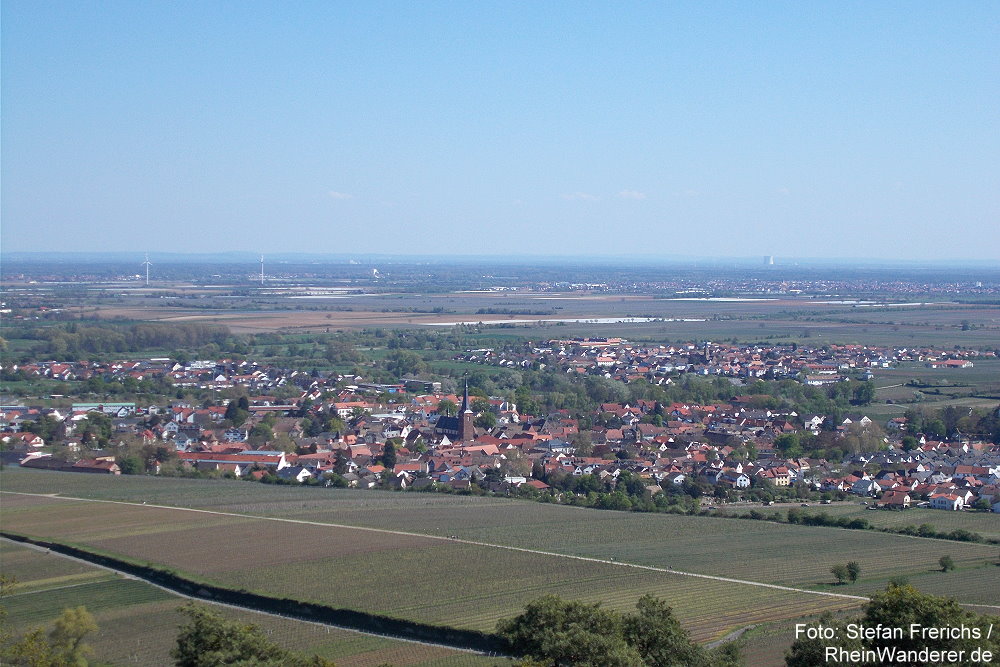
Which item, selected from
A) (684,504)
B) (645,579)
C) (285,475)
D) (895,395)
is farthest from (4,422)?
(895,395)

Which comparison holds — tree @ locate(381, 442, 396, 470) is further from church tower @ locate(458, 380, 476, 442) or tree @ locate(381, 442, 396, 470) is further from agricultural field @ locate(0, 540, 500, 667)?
agricultural field @ locate(0, 540, 500, 667)

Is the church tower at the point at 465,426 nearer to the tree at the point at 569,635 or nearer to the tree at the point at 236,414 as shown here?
the tree at the point at 236,414

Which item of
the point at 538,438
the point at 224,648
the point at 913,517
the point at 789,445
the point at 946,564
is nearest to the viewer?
the point at 224,648

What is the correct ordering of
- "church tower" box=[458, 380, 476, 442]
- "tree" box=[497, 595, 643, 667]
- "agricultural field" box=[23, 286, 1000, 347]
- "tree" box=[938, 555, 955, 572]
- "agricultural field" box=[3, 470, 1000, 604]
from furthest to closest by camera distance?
"agricultural field" box=[23, 286, 1000, 347]
"church tower" box=[458, 380, 476, 442]
"agricultural field" box=[3, 470, 1000, 604]
"tree" box=[938, 555, 955, 572]
"tree" box=[497, 595, 643, 667]

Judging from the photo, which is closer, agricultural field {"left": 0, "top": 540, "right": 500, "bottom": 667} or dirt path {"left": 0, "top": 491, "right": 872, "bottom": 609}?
agricultural field {"left": 0, "top": 540, "right": 500, "bottom": 667}

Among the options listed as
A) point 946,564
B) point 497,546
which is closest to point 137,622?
point 497,546

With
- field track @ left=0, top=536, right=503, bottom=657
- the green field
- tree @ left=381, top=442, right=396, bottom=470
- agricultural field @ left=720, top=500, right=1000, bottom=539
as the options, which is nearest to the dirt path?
the green field

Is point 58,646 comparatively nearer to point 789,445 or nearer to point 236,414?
point 789,445

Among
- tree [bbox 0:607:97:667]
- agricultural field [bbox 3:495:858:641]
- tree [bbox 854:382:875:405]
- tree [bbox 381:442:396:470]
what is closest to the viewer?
tree [bbox 0:607:97:667]
